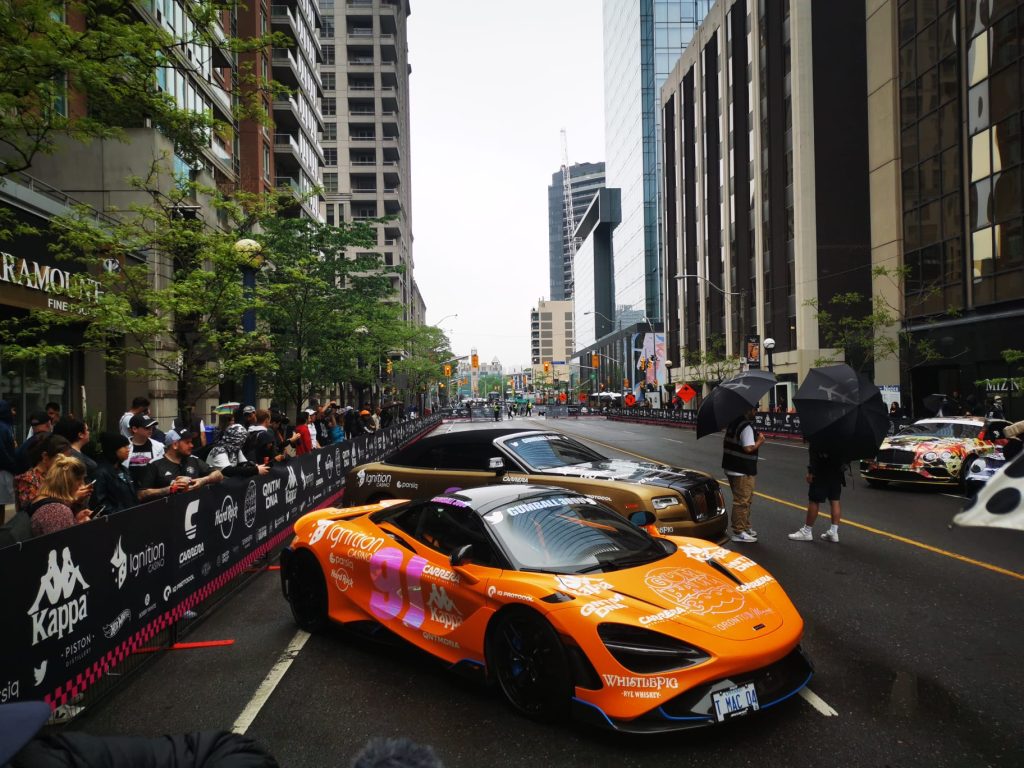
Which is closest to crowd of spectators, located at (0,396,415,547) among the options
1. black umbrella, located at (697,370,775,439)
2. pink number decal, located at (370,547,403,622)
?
pink number decal, located at (370,547,403,622)

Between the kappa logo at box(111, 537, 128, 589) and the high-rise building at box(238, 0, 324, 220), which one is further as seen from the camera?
the high-rise building at box(238, 0, 324, 220)

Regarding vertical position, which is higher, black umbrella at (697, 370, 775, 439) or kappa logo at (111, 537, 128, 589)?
black umbrella at (697, 370, 775, 439)

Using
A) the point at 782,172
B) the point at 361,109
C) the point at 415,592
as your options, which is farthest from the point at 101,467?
the point at 361,109

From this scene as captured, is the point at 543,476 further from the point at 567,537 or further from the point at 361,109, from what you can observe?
the point at 361,109

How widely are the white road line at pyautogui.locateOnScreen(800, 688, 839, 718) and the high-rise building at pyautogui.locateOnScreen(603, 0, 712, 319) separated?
85.6 metres

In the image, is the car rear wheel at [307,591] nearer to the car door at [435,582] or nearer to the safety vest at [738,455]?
the car door at [435,582]

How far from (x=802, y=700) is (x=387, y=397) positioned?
57.2 meters

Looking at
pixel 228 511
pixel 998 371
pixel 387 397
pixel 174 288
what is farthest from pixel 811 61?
pixel 228 511

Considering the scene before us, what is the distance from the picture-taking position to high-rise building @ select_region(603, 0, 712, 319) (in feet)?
294

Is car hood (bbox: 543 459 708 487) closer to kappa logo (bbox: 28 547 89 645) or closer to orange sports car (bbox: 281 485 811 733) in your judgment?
orange sports car (bbox: 281 485 811 733)

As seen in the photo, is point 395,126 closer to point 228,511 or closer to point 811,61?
point 811,61

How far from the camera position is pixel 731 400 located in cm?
921

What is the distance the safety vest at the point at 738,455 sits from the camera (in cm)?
916

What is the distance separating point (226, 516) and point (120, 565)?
7.77 ft
